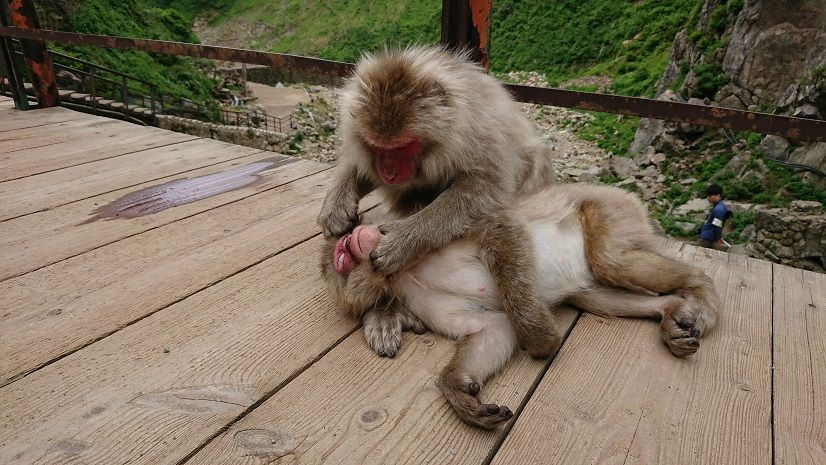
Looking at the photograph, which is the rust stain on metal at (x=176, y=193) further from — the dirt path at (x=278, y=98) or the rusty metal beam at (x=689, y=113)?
A: the dirt path at (x=278, y=98)

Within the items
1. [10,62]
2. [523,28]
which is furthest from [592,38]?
[10,62]

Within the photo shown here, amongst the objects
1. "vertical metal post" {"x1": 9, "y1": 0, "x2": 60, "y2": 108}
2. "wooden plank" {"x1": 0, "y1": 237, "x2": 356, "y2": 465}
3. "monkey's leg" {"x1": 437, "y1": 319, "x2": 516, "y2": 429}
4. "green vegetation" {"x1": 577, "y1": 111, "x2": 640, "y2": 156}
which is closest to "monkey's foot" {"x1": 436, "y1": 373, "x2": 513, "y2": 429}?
"monkey's leg" {"x1": 437, "y1": 319, "x2": 516, "y2": 429}

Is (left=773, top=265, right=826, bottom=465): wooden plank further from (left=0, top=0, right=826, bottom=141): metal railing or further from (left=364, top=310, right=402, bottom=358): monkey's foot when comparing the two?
(left=364, top=310, right=402, bottom=358): monkey's foot

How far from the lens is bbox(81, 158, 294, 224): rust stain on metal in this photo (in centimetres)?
264

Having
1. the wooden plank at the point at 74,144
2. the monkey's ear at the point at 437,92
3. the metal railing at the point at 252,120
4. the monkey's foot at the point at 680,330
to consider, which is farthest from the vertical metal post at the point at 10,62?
the metal railing at the point at 252,120

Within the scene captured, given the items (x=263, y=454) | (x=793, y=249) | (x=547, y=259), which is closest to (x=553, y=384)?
(x=547, y=259)

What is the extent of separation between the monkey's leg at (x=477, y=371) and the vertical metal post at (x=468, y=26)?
1.42 m

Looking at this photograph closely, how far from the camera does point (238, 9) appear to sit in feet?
154

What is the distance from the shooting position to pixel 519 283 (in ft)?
5.57

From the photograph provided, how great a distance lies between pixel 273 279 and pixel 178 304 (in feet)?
1.15

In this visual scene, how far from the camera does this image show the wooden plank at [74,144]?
3.23 metres

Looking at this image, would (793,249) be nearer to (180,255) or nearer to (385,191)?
(385,191)

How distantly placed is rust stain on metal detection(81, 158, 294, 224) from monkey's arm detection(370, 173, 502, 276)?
1.41 metres

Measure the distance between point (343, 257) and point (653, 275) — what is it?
1.06 meters
